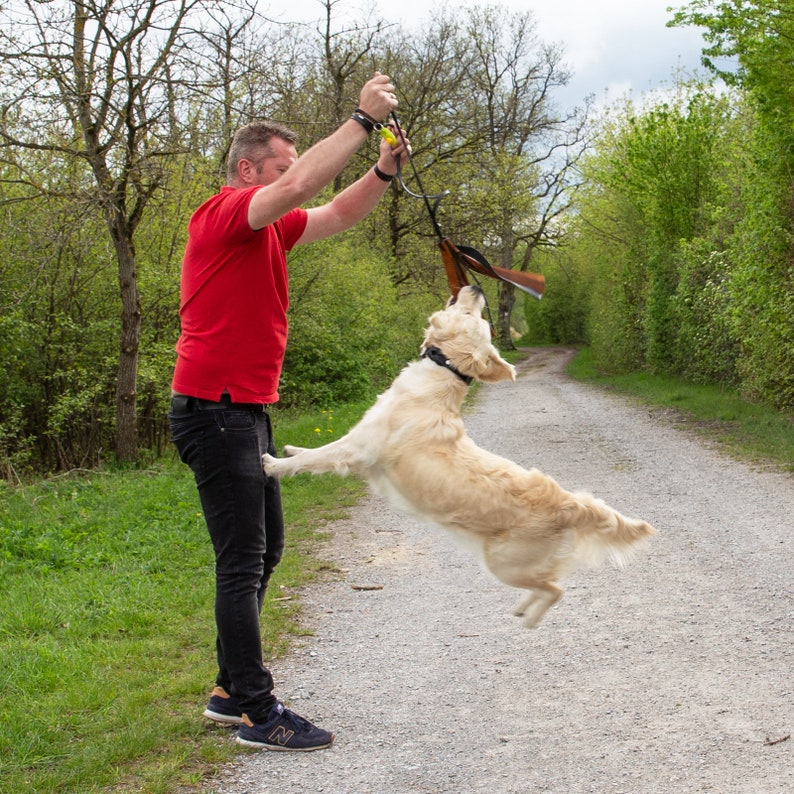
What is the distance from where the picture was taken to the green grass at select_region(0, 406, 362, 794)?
11.8 ft

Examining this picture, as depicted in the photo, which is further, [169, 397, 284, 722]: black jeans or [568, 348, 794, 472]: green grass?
[568, 348, 794, 472]: green grass

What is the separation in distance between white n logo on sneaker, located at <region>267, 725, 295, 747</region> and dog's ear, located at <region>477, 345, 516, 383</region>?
1.75 m

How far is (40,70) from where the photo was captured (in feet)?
30.7

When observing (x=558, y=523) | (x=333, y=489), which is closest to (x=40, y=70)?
(x=333, y=489)

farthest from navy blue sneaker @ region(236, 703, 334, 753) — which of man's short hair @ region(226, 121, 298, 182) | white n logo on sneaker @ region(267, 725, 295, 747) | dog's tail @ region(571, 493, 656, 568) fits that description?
man's short hair @ region(226, 121, 298, 182)

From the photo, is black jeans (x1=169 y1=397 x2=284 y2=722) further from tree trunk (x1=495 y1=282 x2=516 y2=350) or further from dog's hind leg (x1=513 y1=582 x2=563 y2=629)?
tree trunk (x1=495 y1=282 x2=516 y2=350)

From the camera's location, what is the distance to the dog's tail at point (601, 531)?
11.3 ft

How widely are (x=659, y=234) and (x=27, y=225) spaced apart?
18.1 meters

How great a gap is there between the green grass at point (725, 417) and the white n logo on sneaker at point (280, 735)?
8.20 meters

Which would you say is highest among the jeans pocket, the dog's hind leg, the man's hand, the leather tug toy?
the man's hand

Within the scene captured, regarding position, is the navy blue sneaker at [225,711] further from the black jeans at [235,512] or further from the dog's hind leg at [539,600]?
the dog's hind leg at [539,600]

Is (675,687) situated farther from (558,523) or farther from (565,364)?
(565,364)

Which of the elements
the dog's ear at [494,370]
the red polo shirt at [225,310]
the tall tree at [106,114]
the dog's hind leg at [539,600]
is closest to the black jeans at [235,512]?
the red polo shirt at [225,310]

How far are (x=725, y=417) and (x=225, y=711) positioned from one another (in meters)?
12.7
